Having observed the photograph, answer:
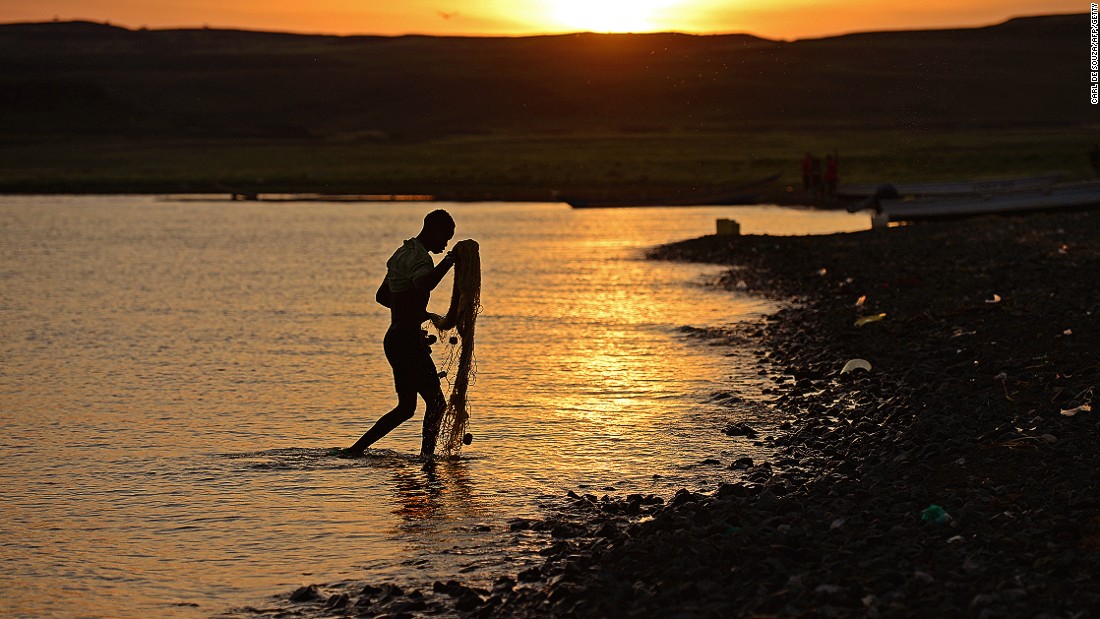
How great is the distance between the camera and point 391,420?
1094 centimetres

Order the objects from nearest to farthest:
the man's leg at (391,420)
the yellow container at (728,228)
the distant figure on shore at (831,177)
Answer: the man's leg at (391,420) → the yellow container at (728,228) → the distant figure on shore at (831,177)

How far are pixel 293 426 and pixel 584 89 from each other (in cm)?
15604

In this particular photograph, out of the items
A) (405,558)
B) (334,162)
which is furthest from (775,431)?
(334,162)

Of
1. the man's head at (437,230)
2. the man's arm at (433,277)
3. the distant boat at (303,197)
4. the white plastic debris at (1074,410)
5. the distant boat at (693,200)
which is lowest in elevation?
the white plastic debris at (1074,410)

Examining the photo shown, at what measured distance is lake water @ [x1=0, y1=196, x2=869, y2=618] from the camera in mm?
8609

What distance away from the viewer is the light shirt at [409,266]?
10.1m

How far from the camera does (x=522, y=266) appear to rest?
3019 cm

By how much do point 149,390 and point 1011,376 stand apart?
8589 mm

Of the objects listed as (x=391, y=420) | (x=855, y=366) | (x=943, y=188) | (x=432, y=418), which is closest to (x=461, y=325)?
(x=432, y=418)

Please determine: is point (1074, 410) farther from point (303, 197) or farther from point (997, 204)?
point (303, 197)

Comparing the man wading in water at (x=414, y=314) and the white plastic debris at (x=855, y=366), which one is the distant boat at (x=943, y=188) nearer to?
the white plastic debris at (x=855, y=366)

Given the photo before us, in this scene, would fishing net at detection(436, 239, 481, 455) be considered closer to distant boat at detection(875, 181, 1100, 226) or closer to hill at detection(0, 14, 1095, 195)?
distant boat at detection(875, 181, 1100, 226)

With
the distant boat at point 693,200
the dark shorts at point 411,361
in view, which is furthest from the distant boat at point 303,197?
the dark shorts at point 411,361

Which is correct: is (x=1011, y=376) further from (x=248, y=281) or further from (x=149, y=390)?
(x=248, y=281)
